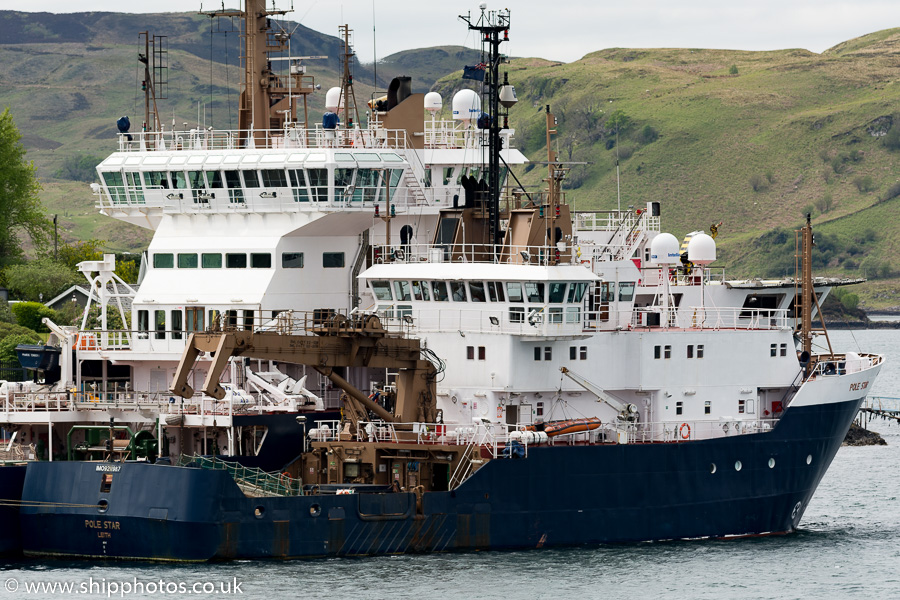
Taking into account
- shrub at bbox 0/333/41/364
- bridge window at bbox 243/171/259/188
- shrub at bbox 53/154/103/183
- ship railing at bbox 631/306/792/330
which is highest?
shrub at bbox 53/154/103/183

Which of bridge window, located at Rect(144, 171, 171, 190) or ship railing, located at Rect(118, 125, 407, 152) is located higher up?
ship railing, located at Rect(118, 125, 407, 152)

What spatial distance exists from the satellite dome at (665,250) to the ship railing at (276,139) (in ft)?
21.3

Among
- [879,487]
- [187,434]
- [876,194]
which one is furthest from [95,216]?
[187,434]

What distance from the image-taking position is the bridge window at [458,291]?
1305 inches

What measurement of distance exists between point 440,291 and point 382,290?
148cm

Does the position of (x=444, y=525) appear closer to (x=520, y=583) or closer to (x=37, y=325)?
(x=520, y=583)

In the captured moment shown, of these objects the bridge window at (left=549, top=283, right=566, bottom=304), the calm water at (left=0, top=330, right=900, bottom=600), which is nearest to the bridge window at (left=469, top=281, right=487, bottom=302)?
the bridge window at (left=549, top=283, right=566, bottom=304)

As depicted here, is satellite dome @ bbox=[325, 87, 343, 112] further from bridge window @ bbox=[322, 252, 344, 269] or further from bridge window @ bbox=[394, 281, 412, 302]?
bridge window @ bbox=[394, 281, 412, 302]

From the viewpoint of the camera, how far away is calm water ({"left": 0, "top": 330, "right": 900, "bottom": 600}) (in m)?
28.5

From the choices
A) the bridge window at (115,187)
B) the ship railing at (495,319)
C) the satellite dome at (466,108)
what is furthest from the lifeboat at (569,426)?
the bridge window at (115,187)

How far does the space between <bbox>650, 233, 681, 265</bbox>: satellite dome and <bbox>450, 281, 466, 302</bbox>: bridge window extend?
19.7 feet

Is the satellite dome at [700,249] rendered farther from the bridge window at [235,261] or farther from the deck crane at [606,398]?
the bridge window at [235,261]

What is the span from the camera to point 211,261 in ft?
117

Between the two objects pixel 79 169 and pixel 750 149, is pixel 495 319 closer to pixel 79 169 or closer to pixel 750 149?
pixel 750 149
